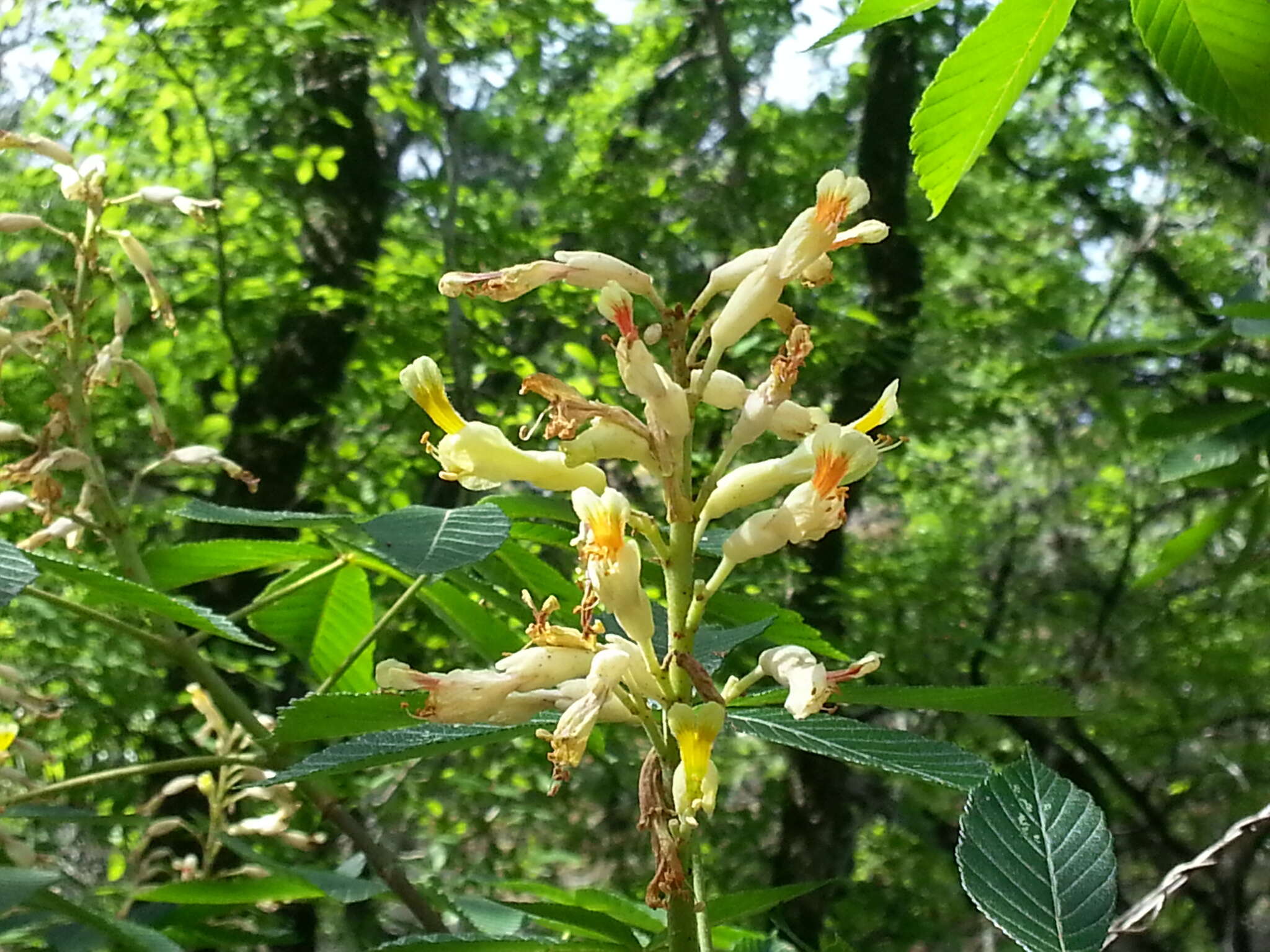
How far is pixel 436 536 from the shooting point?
94 cm

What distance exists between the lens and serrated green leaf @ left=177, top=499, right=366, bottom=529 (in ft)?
3.44

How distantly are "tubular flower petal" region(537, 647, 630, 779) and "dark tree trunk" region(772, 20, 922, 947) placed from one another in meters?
2.49

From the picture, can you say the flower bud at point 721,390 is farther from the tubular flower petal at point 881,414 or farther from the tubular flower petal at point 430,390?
the tubular flower petal at point 430,390

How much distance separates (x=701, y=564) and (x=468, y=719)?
928 mm

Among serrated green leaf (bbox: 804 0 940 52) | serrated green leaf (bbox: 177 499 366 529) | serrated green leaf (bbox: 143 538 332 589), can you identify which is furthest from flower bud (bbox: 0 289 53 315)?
serrated green leaf (bbox: 804 0 940 52)

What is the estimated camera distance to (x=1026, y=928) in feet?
1.89

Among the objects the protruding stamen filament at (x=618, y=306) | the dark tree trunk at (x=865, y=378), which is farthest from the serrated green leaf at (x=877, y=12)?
the dark tree trunk at (x=865, y=378)

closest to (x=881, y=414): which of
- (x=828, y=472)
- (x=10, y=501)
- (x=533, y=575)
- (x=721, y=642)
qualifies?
(x=828, y=472)

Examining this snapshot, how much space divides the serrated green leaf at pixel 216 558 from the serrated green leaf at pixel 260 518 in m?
0.08

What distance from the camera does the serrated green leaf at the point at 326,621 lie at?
1.48 metres

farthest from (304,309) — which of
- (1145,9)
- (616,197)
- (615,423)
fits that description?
(1145,9)

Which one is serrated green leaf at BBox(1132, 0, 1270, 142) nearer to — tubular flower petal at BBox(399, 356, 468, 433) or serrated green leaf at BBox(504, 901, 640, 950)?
tubular flower petal at BBox(399, 356, 468, 433)

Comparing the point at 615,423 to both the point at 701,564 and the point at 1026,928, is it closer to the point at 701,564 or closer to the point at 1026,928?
the point at 1026,928

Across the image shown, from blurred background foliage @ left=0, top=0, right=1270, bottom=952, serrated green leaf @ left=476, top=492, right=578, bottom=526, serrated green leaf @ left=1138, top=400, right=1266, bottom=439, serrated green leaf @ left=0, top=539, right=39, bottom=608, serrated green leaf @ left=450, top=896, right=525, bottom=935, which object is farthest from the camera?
blurred background foliage @ left=0, top=0, right=1270, bottom=952
